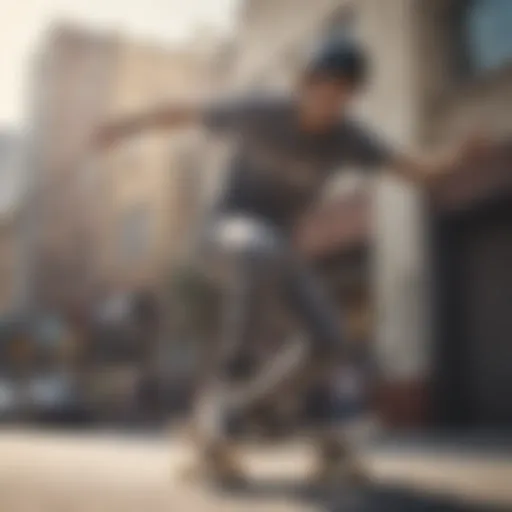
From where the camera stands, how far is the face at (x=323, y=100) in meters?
1.20

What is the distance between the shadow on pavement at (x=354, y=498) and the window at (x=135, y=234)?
0.34m

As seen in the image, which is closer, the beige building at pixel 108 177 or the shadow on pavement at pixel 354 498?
the shadow on pavement at pixel 354 498

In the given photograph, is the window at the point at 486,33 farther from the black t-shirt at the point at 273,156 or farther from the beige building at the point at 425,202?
the black t-shirt at the point at 273,156

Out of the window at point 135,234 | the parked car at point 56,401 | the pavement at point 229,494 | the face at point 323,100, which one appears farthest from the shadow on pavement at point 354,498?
the face at point 323,100

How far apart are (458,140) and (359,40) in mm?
196

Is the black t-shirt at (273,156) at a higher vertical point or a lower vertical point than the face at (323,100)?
lower

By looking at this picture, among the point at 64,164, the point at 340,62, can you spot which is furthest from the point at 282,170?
the point at 64,164

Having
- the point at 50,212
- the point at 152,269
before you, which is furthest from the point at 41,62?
the point at 152,269

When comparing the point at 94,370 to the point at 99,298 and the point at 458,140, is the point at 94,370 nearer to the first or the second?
the point at 99,298

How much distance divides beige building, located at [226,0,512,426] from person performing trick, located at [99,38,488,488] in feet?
0.08

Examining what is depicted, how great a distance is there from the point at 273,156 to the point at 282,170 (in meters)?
0.02

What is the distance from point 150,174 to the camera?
4.04 feet

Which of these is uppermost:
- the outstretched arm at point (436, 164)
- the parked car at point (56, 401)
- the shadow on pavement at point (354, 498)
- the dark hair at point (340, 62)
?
the dark hair at point (340, 62)

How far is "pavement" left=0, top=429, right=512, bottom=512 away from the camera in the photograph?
1.04 metres
